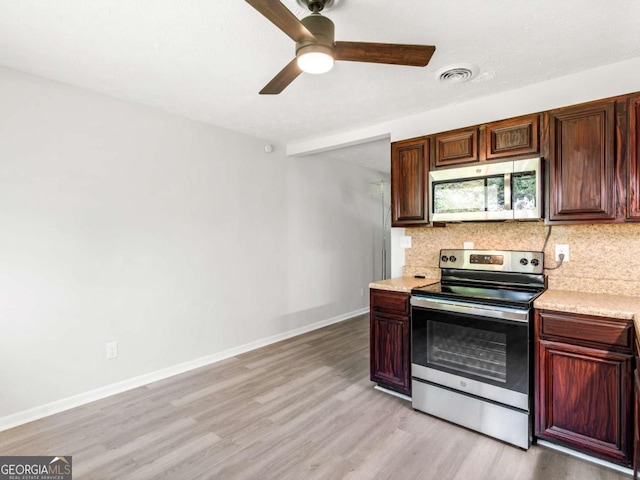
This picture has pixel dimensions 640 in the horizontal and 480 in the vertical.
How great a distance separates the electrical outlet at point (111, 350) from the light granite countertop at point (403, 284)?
223cm

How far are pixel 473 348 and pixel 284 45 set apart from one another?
90.5 inches

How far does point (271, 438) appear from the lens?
2.26m

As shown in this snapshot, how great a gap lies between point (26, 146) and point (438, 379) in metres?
3.39

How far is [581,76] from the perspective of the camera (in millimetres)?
2371

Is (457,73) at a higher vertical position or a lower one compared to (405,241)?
higher

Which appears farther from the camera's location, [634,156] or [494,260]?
[494,260]

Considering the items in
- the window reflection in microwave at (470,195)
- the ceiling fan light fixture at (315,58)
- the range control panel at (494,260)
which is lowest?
the range control panel at (494,260)

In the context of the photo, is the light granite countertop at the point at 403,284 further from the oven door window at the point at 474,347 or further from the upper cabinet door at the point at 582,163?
the upper cabinet door at the point at 582,163

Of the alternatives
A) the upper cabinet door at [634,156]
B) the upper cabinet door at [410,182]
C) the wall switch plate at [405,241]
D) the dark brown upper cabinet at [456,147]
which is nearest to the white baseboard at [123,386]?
the wall switch plate at [405,241]

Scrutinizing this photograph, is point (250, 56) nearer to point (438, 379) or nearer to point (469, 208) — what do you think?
point (469, 208)

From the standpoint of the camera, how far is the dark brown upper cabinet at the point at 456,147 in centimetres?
260

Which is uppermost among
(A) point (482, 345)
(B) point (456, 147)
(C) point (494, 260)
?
(B) point (456, 147)

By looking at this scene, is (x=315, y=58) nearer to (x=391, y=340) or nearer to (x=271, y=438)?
(x=391, y=340)

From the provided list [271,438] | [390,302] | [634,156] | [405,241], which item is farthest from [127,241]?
[634,156]
